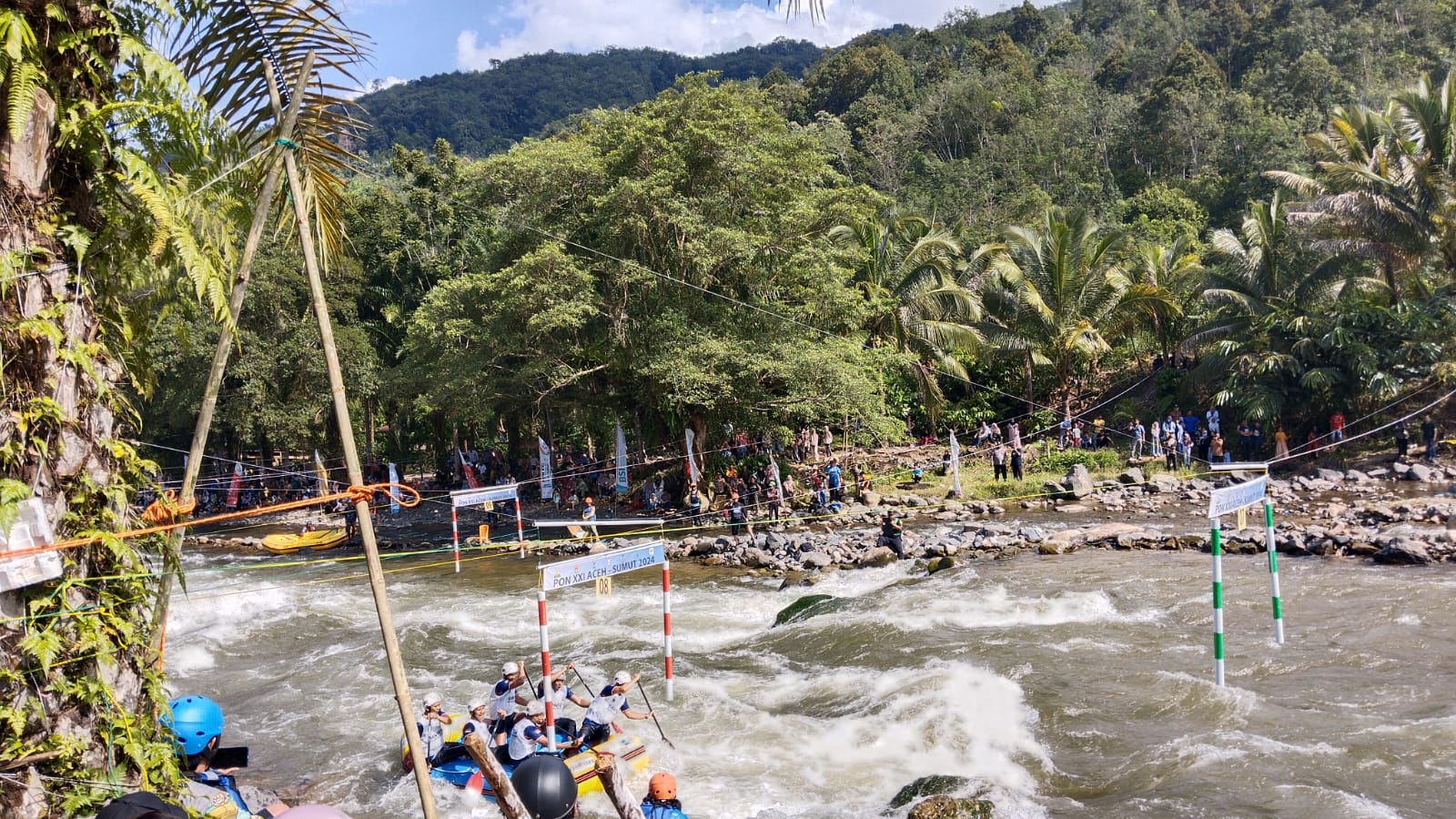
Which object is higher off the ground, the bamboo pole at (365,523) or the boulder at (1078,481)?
the bamboo pole at (365,523)

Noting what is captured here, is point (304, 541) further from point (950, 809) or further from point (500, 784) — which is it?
point (500, 784)

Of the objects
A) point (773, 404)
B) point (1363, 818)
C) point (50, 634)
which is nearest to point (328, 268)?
point (50, 634)

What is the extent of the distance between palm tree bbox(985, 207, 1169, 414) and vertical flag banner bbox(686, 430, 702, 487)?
10.5 m

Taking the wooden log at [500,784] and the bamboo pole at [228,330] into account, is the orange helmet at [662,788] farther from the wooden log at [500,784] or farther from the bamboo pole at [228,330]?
the bamboo pole at [228,330]

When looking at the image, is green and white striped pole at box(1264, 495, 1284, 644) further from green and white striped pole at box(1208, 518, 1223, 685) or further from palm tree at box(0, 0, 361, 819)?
palm tree at box(0, 0, 361, 819)

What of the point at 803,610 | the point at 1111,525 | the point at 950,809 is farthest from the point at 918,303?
the point at 950,809

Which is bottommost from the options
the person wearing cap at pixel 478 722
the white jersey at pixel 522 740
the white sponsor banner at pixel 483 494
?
the white jersey at pixel 522 740

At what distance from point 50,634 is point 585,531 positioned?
2117 cm

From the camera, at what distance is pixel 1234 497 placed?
1054 centimetres

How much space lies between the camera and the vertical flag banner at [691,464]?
24.9 meters

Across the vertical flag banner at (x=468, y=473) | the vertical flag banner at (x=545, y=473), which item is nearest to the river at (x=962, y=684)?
the vertical flag banner at (x=545, y=473)

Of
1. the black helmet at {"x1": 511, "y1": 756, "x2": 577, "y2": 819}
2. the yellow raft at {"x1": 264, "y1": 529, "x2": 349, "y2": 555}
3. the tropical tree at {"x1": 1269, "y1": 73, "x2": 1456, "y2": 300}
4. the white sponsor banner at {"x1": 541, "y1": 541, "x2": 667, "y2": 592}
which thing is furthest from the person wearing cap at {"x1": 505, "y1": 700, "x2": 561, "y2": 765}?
the tropical tree at {"x1": 1269, "y1": 73, "x2": 1456, "y2": 300}

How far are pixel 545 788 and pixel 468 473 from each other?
2677cm

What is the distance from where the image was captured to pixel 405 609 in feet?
62.6
